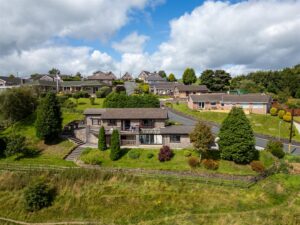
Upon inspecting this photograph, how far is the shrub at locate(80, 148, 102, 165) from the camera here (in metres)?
36.1

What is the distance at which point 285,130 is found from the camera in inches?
1986

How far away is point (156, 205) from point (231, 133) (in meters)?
15.3

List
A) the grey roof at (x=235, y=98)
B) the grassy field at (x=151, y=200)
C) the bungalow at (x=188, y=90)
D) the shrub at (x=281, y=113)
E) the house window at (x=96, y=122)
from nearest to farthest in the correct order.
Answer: the grassy field at (x=151, y=200) → the house window at (x=96, y=122) → the shrub at (x=281, y=113) → the grey roof at (x=235, y=98) → the bungalow at (x=188, y=90)

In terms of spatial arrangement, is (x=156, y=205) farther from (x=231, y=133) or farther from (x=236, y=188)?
(x=231, y=133)

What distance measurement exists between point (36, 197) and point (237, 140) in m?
26.5

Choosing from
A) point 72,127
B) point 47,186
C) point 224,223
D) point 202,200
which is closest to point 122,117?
point 72,127

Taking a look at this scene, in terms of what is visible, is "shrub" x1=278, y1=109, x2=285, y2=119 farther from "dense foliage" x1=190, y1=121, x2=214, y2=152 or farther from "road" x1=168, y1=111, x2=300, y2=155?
"dense foliage" x1=190, y1=121, x2=214, y2=152

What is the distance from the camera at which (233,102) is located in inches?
2447

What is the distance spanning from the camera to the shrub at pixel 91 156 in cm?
3609

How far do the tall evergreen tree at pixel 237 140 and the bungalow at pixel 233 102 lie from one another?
26.0 m

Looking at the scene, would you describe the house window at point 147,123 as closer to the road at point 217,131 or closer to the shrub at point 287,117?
the road at point 217,131

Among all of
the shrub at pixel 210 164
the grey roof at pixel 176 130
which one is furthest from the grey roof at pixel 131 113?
the shrub at pixel 210 164

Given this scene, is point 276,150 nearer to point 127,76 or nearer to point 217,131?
point 217,131

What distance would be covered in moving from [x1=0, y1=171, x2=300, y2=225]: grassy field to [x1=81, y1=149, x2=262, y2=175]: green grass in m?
3.12
